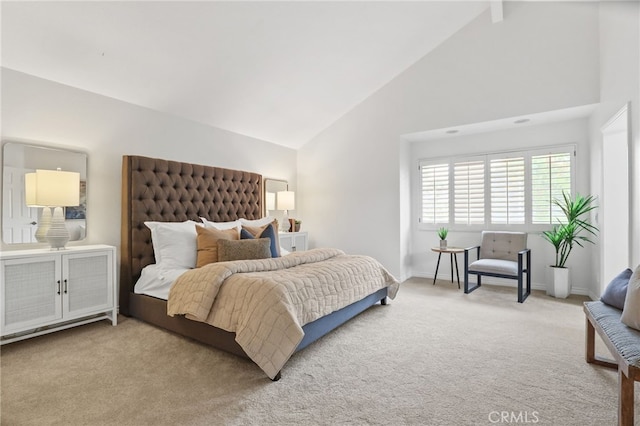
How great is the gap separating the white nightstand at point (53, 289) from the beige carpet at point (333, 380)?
182 mm

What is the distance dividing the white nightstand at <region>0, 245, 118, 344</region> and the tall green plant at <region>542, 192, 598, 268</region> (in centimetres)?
485

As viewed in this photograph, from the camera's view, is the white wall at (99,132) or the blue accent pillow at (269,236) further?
the blue accent pillow at (269,236)

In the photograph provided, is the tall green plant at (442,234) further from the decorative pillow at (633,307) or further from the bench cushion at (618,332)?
the decorative pillow at (633,307)

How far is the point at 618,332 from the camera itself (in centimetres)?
168

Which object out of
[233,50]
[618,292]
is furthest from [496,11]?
[618,292]

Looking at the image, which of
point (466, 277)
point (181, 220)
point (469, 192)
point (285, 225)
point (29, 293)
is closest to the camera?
point (29, 293)

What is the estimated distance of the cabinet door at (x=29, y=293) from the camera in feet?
7.75

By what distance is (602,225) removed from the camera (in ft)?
11.6

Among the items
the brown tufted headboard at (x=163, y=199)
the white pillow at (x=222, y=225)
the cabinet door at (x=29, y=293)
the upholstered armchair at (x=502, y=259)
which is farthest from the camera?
the upholstered armchair at (x=502, y=259)

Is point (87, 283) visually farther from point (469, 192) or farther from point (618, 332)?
point (469, 192)

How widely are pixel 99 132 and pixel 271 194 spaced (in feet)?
7.99

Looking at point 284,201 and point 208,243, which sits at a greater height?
point 284,201

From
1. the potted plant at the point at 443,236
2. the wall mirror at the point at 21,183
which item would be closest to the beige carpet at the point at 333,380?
the wall mirror at the point at 21,183

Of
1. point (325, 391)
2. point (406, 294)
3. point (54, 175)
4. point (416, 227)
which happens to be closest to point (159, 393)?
point (325, 391)
